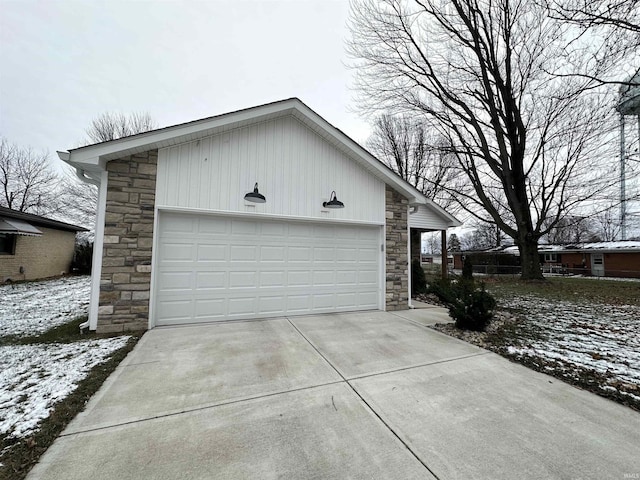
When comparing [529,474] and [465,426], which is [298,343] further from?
[529,474]

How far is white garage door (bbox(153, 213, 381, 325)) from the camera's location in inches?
204

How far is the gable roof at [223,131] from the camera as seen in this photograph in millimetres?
4492

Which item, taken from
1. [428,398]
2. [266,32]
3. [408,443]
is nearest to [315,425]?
[408,443]

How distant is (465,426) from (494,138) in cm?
1569

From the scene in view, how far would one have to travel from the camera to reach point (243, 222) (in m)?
5.68

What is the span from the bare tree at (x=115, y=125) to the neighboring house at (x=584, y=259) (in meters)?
24.6

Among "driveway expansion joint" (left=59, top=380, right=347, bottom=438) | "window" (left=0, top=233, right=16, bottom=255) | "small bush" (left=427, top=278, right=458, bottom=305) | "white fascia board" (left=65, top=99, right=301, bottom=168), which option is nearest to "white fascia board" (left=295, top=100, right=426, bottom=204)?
"white fascia board" (left=65, top=99, right=301, bottom=168)

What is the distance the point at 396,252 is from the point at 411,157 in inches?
542

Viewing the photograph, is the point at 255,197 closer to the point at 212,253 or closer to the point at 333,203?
the point at 212,253

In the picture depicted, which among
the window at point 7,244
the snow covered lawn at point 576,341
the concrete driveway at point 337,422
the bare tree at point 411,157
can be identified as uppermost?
the bare tree at point 411,157

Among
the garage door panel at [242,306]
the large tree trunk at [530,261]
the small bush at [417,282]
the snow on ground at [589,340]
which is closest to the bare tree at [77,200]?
the garage door panel at [242,306]

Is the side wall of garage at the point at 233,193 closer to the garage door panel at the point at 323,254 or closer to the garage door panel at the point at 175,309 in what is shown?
the garage door panel at the point at 175,309

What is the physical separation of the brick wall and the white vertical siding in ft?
38.7

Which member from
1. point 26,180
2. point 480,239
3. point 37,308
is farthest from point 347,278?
point 480,239
